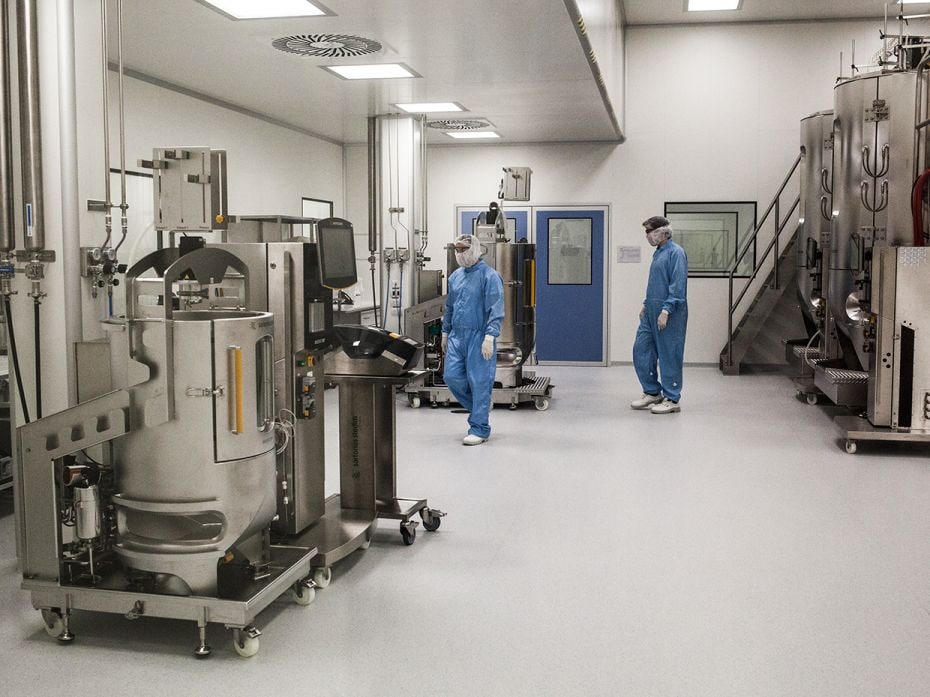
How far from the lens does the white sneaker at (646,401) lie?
7798mm

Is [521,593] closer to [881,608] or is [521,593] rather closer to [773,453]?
[881,608]

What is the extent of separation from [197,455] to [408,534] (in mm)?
1380

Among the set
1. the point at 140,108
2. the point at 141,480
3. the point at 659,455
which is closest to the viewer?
the point at 141,480

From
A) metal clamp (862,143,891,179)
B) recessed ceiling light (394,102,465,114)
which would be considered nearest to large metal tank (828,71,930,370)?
metal clamp (862,143,891,179)

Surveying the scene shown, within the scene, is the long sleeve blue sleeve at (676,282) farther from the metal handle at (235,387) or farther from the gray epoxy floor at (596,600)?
the metal handle at (235,387)

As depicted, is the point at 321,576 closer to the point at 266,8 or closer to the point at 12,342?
the point at 12,342

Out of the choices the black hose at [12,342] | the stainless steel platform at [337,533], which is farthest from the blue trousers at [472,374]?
the black hose at [12,342]

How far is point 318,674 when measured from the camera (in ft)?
9.50

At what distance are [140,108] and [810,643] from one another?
5.87 meters

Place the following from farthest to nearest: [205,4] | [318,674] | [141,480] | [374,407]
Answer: [205,4]
[374,407]
[141,480]
[318,674]

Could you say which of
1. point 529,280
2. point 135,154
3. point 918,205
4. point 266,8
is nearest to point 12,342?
point 266,8

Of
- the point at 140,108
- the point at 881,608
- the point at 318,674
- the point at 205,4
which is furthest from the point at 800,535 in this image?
the point at 140,108

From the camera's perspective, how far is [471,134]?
396 inches

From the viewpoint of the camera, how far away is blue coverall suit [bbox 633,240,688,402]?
24.5 feet
